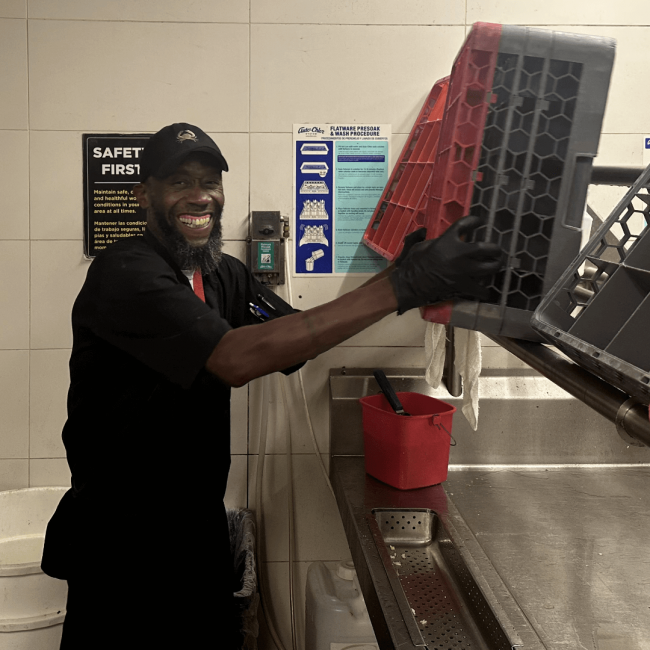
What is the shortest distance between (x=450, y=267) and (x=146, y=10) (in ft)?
4.97

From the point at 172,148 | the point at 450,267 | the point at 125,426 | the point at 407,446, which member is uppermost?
the point at 172,148

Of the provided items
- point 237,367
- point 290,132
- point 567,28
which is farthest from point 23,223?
point 567,28

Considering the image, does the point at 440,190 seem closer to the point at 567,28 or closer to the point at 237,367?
the point at 237,367

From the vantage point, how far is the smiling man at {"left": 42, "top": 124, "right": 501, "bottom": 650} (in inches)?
50.1

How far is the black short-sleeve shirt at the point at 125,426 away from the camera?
1372 mm

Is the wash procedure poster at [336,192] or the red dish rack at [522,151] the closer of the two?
the red dish rack at [522,151]

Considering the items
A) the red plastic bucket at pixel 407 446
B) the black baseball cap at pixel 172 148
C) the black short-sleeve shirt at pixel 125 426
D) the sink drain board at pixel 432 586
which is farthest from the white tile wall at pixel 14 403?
the sink drain board at pixel 432 586

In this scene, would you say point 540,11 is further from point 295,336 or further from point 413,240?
point 295,336

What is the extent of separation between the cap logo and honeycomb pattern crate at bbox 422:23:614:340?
70 centimetres

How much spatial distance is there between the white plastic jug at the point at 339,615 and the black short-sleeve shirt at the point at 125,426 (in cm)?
52

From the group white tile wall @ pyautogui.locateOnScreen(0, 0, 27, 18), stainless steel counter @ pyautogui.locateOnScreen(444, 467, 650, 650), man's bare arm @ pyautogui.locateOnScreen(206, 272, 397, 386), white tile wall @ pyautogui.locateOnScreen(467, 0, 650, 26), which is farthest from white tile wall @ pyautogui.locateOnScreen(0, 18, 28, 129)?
stainless steel counter @ pyautogui.locateOnScreen(444, 467, 650, 650)

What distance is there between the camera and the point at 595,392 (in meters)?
0.87

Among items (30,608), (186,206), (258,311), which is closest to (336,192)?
(258,311)

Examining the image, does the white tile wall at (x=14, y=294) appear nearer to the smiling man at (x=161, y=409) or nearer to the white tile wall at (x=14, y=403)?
the white tile wall at (x=14, y=403)
